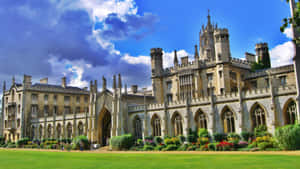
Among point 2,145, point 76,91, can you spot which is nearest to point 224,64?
point 76,91

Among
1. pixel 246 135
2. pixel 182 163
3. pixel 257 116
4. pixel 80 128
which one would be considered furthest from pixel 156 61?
pixel 182 163

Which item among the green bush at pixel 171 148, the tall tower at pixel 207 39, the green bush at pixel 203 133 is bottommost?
the green bush at pixel 171 148

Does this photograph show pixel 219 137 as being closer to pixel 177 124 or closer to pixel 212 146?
pixel 212 146

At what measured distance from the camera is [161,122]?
45875mm

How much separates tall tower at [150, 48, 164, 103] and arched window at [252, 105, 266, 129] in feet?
75.5

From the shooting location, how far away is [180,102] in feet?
145

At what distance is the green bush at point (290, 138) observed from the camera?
2669cm

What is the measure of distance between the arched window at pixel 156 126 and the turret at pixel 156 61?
12916 millimetres

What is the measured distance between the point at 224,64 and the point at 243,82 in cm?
545

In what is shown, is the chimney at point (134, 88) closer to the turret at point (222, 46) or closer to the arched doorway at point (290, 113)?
the turret at point (222, 46)

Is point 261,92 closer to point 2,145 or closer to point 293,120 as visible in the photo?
point 293,120

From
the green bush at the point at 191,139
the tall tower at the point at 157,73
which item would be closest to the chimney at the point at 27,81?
the tall tower at the point at 157,73

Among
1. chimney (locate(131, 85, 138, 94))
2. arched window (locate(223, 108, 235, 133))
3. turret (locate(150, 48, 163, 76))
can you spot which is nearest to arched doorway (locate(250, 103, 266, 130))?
arched window (locate(223, 108, 235, 133))

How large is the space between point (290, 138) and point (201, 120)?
1593 cm
